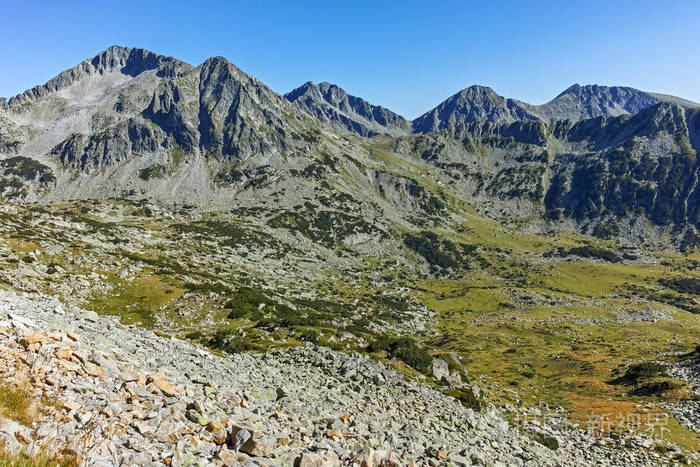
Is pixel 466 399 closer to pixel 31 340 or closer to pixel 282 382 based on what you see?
pixel 282 382

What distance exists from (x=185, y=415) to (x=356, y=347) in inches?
1518

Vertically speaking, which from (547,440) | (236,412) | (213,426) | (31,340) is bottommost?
(547,440)

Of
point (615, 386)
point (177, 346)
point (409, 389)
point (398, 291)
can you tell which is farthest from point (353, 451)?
point (398, 291)

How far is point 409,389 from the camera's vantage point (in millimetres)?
33250

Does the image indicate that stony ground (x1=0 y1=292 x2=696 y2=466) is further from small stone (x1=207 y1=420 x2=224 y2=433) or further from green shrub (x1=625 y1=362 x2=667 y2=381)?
green shrub (x1=625 y1=362 x2=667 y2=381)

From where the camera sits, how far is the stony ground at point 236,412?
11281mm

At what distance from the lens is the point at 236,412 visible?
16781 millimetres

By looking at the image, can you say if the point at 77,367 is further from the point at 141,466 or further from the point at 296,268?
the point at 296,268

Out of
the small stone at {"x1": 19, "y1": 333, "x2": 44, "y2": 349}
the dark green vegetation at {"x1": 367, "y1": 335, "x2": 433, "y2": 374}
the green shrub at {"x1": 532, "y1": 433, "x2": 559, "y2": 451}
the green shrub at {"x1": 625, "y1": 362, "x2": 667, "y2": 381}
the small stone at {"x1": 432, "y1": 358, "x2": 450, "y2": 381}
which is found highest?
the small stone at {"x1": 19, "y1": 333, "x2": 44, "y2": 349}

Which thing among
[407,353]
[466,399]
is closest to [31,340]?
[466,399]

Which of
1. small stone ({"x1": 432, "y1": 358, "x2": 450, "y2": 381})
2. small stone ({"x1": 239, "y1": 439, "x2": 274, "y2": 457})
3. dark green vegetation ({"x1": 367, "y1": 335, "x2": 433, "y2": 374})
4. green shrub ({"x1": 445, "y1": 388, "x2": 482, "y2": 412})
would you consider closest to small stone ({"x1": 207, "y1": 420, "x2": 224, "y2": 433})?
small stone ({"x1": 239, "y1": 439, "x2": 274, "y2": 457})

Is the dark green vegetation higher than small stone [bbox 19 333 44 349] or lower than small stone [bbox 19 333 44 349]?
lower

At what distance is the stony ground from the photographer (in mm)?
11281

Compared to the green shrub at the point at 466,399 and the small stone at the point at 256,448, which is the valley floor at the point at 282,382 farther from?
the green shrub at the point at 466,399
